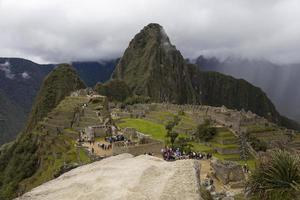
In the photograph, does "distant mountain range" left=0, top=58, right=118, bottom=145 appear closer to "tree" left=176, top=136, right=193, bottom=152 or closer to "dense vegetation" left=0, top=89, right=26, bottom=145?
"dense vegetation" left=0, top=89, right=26, bottom=145

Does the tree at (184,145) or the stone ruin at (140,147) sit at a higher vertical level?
the stone ruin at (140,147)

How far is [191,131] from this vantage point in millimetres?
69250

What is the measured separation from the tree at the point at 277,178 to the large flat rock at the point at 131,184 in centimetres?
352

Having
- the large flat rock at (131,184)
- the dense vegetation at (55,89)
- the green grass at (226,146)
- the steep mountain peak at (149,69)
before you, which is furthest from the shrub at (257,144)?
the steep mountain peak at (149,69)

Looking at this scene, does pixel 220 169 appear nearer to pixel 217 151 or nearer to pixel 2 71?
pixel 217 151

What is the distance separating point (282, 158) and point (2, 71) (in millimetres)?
182865

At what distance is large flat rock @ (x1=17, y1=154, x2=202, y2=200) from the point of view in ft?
44.2

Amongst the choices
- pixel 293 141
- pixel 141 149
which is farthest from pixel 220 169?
pixel 293 141

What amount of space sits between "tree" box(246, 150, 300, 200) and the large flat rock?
3.52m

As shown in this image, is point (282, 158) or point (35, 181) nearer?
point (282, 158)

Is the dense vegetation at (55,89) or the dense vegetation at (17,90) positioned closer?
the dense vegetation at (55,89)

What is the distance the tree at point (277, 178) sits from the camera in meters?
16.8

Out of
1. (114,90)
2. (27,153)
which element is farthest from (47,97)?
(27,153)

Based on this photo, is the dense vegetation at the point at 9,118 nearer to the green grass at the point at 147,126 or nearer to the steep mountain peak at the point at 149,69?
the steep mountain peak at the point at 149,69
